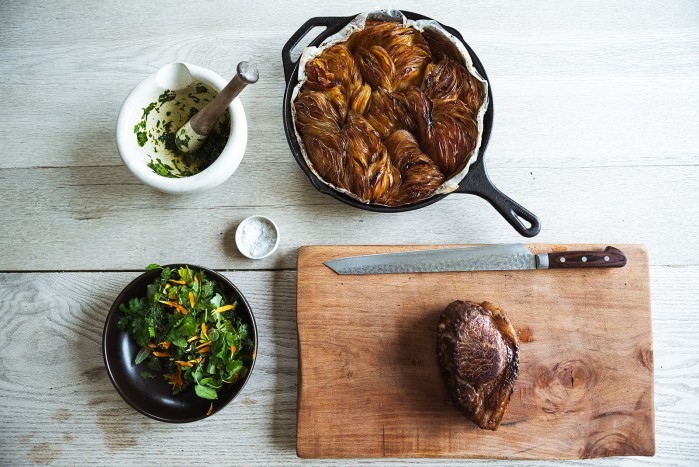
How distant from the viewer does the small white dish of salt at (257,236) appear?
1.89m

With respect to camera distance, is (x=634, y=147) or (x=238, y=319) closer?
(x=238, y=319)

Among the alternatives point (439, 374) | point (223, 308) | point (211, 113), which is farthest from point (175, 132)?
point (439, 374)

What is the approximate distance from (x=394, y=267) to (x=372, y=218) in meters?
0.22

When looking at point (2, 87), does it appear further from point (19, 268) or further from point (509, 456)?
point (509, 456)

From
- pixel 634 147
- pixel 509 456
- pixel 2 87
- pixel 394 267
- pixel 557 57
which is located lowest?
pixel 509 456

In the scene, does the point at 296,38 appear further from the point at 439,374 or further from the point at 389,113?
the point at 439,374

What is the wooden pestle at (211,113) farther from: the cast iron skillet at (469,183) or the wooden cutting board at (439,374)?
the wooden cutting board at (439,374)

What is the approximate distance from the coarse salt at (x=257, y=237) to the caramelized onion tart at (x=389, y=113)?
1.07 ft

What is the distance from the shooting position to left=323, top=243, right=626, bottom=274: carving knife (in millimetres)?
1778

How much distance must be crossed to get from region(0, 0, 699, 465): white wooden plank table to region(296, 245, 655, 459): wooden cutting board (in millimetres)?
134

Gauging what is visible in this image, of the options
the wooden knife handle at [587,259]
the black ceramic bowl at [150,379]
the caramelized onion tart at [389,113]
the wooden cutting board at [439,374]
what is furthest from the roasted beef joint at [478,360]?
the black ceramic bowl at [150,379]

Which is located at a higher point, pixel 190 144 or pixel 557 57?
pixel 557 57

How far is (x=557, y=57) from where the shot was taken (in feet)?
6.56

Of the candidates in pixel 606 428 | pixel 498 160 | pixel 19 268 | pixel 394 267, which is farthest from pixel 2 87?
pixel 606 428
